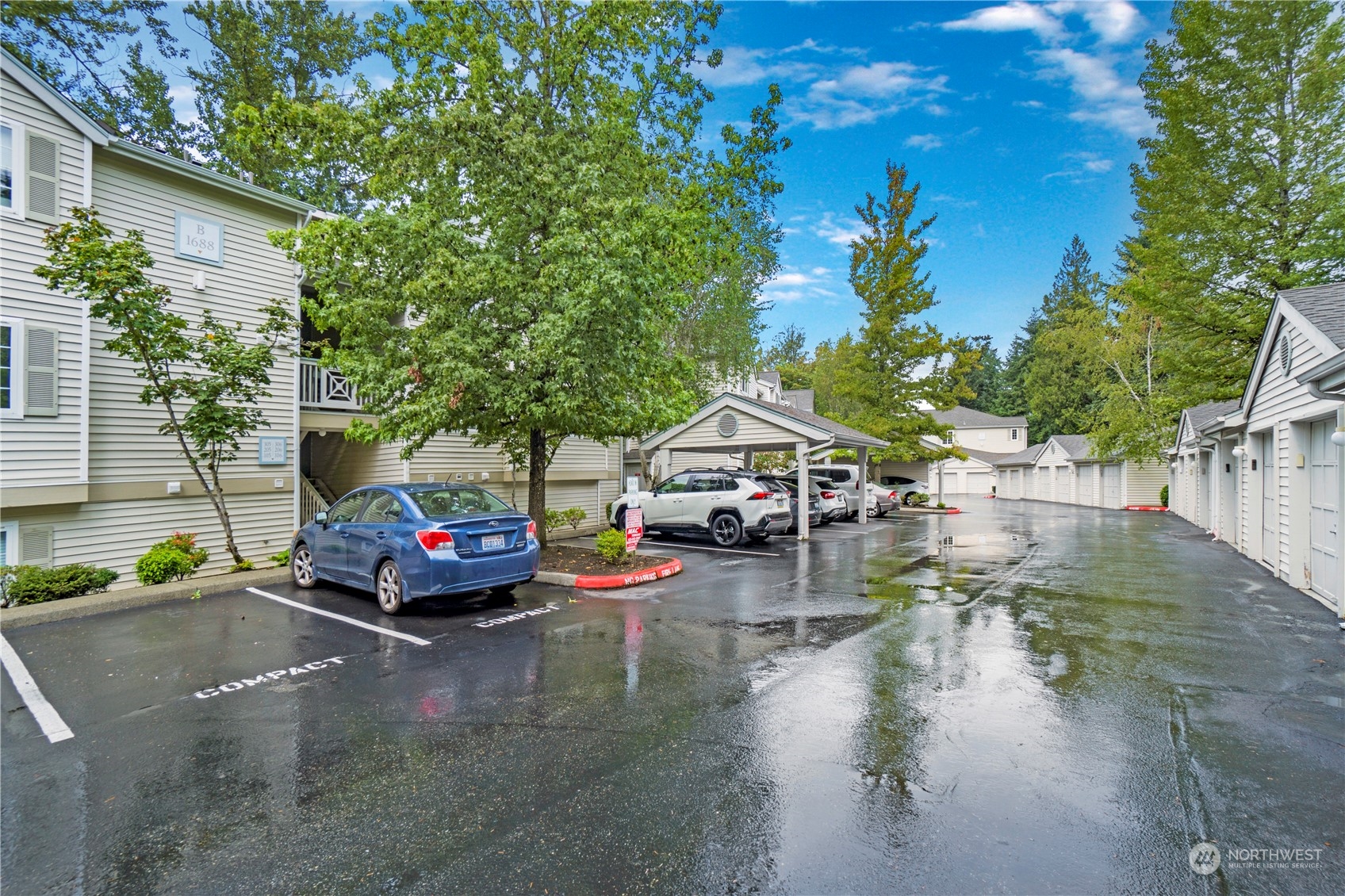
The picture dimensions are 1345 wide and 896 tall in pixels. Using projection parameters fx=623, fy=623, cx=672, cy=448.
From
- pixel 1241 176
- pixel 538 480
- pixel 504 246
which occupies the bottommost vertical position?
pixel 538 480

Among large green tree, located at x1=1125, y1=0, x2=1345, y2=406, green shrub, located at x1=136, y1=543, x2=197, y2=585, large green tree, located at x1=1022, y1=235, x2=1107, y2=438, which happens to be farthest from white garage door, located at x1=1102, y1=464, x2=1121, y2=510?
green shrub, located at x1=136, y1=543, x2=197, y2=585

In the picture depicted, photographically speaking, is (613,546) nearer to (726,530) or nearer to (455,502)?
(455,502)

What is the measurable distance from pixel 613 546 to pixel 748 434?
764 centimetres

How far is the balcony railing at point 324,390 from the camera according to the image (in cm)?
1345

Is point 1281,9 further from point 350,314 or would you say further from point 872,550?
point 350,314

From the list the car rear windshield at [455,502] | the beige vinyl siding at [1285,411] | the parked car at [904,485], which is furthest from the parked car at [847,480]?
the car rear windshield at [455,502]

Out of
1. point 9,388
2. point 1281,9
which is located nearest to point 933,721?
point 9,388

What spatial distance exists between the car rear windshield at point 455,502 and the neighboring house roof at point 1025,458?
4224cm

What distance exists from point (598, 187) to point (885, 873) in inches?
410

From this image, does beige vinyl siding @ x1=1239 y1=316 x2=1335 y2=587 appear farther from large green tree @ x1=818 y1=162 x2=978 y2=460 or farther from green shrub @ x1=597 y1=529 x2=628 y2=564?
large green tree @ x1=818 y1=162 x2=978 y2=460

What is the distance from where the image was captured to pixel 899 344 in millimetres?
29938

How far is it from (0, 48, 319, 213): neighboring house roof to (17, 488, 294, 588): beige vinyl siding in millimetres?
5733

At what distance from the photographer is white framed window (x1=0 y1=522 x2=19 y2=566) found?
899cm

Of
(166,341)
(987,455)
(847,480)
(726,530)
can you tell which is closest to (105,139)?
(166,341)
